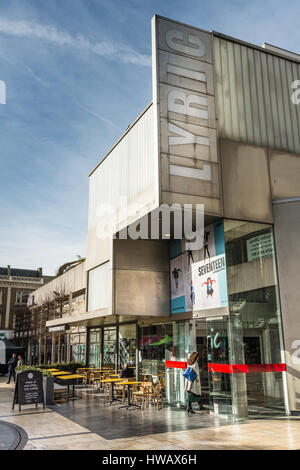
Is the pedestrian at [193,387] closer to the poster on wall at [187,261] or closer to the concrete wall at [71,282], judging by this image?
the poster on wall at [187,261]

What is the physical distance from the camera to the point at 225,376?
10500 mm

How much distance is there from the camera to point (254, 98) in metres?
12.4

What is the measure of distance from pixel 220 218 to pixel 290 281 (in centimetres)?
258

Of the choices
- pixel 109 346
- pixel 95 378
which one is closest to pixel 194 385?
pixel 95 378

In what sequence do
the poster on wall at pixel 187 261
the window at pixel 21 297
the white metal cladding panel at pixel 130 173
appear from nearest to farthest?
the poster on wall at pixel 187 261 < the white metal cladding panel at pixel 130 173 < the window at pixel 21 297

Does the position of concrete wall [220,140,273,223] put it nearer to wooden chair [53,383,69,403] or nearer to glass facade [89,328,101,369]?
wooden chair [53,383,69,403]

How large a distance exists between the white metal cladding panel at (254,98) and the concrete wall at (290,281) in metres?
2.32

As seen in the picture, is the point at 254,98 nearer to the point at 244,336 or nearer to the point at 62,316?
the point at 244,336

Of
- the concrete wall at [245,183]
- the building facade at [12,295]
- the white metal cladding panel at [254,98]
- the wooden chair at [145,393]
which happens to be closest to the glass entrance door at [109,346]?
the wooden chair at [145,393]

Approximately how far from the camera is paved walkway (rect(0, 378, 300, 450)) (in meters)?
7.40

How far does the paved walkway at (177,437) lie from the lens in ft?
24.3

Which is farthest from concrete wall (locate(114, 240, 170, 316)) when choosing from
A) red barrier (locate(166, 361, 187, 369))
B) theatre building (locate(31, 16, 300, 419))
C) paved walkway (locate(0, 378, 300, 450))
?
paved walkway (locate(0, 378, 300, 450))
